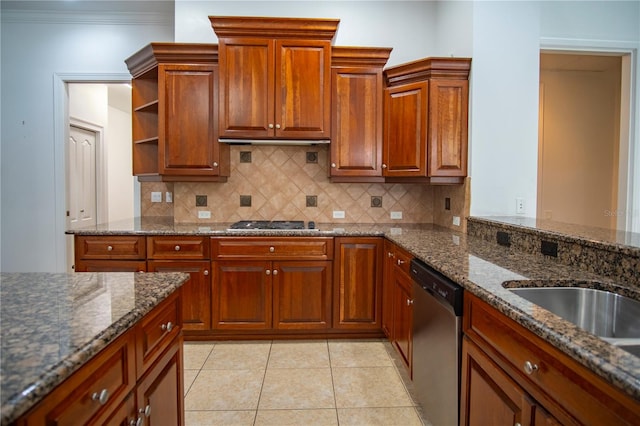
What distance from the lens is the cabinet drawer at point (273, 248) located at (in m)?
2.84

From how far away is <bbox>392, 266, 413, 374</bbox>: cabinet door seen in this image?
86.9 inches

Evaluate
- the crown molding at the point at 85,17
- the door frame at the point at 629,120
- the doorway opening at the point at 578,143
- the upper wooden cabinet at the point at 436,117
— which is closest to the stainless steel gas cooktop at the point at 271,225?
the upper wooden cabinet at the point at 436,117

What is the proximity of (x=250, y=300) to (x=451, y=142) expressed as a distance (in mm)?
1918

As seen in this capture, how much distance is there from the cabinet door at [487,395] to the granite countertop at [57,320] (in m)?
1.09

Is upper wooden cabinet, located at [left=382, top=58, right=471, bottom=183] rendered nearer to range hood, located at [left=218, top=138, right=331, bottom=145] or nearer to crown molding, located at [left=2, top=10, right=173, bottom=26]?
range hood, located at [left=218, top=138, right=331, bottom=145]

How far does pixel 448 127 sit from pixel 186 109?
204 cm

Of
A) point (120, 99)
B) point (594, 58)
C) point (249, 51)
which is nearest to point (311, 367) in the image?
point (249, 51)

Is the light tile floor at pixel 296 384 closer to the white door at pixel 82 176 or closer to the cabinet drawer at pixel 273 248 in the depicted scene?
the cabinet drawer at pixel 273 248

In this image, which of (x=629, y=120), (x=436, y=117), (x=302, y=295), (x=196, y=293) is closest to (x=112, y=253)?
(x=196, y=293)

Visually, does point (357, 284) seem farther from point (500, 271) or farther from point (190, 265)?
point (500, 271)

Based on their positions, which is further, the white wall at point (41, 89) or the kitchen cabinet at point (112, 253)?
the white wall at point (41, 89)

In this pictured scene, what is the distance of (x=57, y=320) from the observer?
940mm

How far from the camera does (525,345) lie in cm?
106

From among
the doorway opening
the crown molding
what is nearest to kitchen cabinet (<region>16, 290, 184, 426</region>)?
the crown molding
